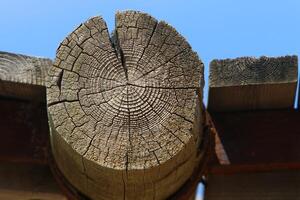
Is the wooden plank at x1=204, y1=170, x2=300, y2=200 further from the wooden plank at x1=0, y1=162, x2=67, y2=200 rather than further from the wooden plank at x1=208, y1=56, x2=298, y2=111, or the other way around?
the wooden plank at x1=0, y1=162, x2=67, y2=200

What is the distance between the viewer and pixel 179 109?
3469mm

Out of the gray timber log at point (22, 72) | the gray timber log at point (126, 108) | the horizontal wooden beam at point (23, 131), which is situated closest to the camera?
the gray timber log at point (126, 108)

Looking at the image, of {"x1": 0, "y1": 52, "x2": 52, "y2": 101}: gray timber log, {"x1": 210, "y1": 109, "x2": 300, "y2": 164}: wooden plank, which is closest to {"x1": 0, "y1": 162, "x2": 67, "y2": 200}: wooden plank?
{"x1": 0, "y1": 52, "x2": 52, "y2": 101}: gray timber log

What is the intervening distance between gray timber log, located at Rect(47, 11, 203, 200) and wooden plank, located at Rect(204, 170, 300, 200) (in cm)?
34

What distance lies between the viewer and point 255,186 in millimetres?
3932

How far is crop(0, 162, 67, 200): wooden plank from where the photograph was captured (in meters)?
3.83

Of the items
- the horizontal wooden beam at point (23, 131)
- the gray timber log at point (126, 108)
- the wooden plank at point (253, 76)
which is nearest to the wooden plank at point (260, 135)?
the wooden plank at point (253, 76)

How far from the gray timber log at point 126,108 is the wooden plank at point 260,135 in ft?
1.15

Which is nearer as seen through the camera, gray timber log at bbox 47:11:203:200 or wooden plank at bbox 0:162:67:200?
gray timber log at bbox 47:11:203:200

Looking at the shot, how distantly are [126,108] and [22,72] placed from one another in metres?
0.59

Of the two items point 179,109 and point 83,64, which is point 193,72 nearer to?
point 179,109

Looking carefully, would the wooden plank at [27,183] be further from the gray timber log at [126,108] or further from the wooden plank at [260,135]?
Result: the wooden plank at [260,135]

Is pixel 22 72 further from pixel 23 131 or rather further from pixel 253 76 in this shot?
pixel 253 76

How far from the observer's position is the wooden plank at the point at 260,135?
392 cm
